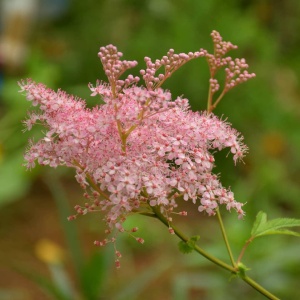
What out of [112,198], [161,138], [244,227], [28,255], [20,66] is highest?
[20,66]

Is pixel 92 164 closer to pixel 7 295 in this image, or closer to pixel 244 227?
pixel 244 227

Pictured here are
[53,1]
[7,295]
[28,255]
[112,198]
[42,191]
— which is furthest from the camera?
[53,1]

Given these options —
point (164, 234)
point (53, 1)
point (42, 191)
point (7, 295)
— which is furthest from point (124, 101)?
point (53, 1)

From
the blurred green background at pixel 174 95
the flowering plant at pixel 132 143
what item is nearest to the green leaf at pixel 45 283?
the blurred green background at pixel 174 95

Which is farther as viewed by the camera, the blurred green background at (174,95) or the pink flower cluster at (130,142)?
the blurred green background at (174,95)

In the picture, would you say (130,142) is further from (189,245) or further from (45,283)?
(45,283)

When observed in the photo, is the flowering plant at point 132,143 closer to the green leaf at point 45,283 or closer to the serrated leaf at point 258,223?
the serrated leaf at point 258,223
